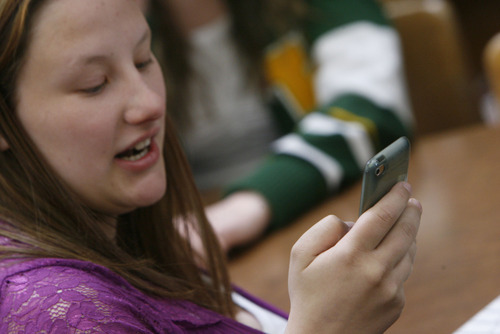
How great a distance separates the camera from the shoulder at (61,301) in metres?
0.43

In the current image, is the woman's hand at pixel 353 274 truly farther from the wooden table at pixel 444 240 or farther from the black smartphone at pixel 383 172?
the wooden table at pixel 444 240

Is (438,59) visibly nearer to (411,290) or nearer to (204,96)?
(204,96)

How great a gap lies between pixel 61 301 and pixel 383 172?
223mm

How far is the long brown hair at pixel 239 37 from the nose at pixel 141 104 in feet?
2.37

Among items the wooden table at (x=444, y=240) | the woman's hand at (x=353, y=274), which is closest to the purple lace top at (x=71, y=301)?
the woman's hand at (x=353, y=274)

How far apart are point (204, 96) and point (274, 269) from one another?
527 mm

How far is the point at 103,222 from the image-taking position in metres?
0.57

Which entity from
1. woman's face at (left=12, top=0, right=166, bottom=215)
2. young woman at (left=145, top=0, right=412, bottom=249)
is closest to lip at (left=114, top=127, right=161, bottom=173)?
woman's face at (left=12, top=0, right=166, bottom=215)

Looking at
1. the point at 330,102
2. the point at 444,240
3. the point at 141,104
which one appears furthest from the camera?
Answer: the point at 330,102

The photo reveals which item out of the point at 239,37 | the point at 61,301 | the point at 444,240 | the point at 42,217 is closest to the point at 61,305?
the point at 61,301

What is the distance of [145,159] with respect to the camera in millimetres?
557

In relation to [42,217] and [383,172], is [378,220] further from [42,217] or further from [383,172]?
[42,217]

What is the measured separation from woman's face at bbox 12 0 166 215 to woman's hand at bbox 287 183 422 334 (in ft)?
0.51

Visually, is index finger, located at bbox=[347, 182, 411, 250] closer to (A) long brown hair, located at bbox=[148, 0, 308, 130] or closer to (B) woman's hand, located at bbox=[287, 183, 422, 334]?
(B) woman's hand, located at bbox=[287, 183, 422, 334]
